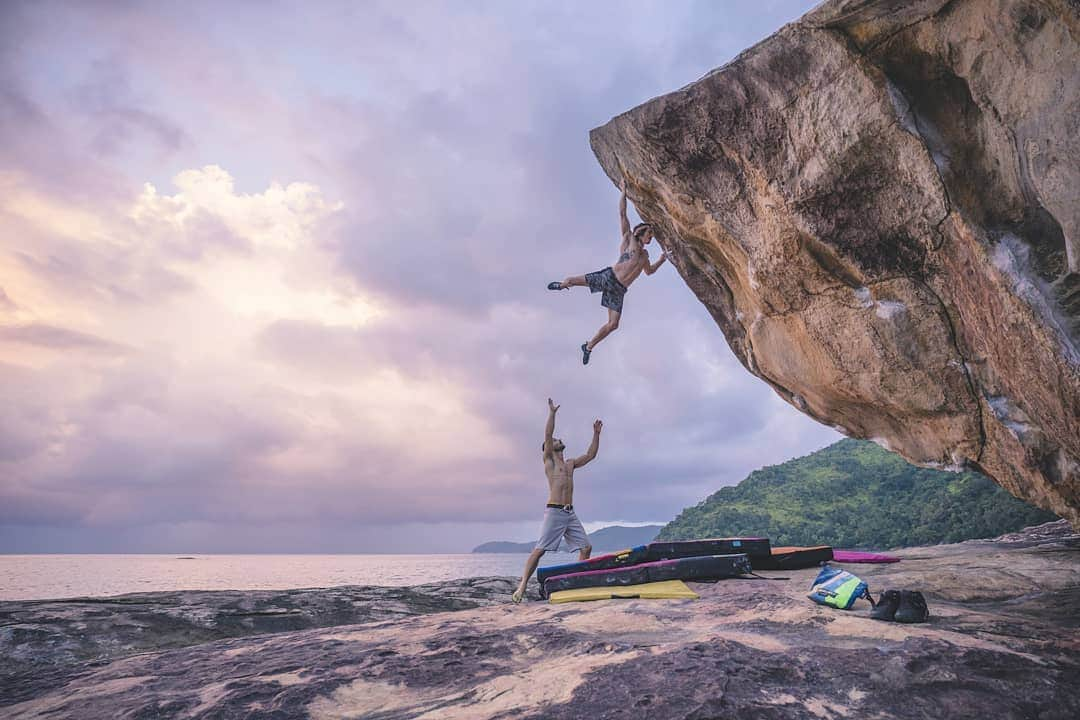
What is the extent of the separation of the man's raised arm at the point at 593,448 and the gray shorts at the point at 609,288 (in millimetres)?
2341

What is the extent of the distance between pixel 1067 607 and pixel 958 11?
5.60m

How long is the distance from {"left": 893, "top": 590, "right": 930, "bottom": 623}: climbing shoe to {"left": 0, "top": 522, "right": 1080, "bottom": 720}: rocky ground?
12 centimetres

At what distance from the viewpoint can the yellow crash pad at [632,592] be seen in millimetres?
6825

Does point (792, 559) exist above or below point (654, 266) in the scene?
below

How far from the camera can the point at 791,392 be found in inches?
368

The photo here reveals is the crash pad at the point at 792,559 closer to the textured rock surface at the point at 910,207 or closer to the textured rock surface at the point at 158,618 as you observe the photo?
the textured rock surface at the point at 910,207

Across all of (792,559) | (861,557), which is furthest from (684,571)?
(861,557)

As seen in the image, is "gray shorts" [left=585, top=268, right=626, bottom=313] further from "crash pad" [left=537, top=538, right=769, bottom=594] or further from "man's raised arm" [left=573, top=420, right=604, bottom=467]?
"crash pad" [left=537, top=538, right=769, bottom=594]

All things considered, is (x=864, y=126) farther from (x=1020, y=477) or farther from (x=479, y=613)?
(x=479, y=613)

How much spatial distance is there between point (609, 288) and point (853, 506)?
42.9 m

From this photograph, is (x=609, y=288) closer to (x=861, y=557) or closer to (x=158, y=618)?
(x=861, y=557)

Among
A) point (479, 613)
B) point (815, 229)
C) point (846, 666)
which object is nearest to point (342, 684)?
point (479, 613)

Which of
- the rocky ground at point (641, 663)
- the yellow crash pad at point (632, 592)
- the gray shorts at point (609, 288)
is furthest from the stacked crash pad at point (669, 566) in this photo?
the gray shorts at point (609, 288)

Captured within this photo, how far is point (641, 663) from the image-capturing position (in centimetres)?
381
